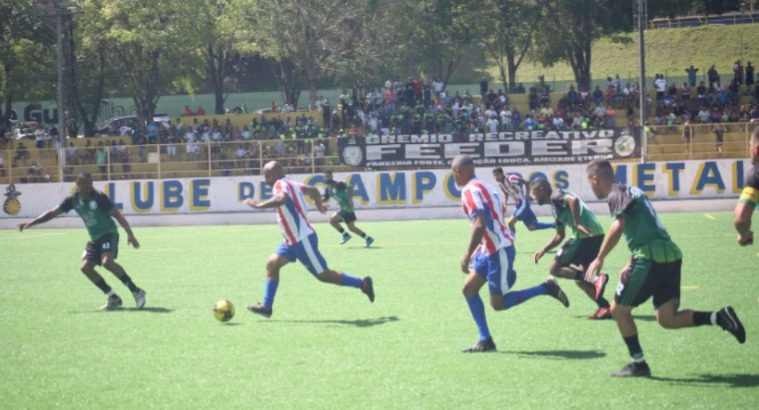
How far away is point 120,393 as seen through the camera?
786cm

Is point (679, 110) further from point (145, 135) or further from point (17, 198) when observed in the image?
point (17, 198)

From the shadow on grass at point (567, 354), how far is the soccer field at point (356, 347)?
29mm

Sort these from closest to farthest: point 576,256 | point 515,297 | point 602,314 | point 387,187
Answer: point 515,297
point 602,314
point 576,256
point 387,187

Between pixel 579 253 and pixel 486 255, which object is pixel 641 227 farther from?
pixel 579 253

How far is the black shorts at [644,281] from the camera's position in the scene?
7.67 metres

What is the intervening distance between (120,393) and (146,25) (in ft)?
142

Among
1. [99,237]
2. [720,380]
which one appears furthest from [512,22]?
[720,380]

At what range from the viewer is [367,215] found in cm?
3216

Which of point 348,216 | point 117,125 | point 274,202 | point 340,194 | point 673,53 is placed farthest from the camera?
point 673,53

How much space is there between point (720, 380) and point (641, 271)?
3.59 feet

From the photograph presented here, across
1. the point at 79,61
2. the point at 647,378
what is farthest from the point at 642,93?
the point at 79,61

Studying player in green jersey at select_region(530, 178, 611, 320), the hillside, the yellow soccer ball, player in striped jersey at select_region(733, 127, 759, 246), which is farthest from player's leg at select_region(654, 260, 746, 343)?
the hillside

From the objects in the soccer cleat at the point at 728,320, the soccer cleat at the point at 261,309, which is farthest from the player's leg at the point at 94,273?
the soccer cleat at the point at 728,320

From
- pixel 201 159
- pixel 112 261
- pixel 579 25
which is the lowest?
pixel 112 261
